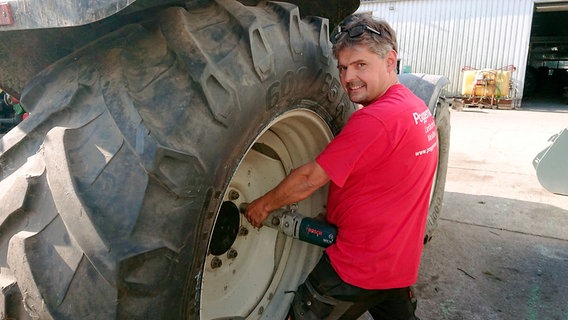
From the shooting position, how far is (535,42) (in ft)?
91.1

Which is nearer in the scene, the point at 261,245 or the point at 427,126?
the point at 427,126

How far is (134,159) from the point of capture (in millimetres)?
1086

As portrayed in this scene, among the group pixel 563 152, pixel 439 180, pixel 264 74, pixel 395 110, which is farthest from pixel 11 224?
pixel 563 152

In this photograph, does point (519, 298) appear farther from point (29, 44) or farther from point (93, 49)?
point (29, 44)

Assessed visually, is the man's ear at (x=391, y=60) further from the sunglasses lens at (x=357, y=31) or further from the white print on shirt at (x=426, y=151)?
the white print on shirt at (x=426, y=151)

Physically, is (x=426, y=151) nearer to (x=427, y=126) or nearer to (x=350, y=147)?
(x=427, y=126)

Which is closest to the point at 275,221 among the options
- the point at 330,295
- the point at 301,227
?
the point at 301,227

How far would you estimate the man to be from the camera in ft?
5.50

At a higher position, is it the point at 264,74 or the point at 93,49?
the point at 93,49

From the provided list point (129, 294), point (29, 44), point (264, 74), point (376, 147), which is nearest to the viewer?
point (129, 294)

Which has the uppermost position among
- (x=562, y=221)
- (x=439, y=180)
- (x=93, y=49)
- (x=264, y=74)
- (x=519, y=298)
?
(x=93, y=49)

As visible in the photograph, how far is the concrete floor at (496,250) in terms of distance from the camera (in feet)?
9.04

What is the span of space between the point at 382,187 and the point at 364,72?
0.51 meters

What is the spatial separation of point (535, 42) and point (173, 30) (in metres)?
32.3
